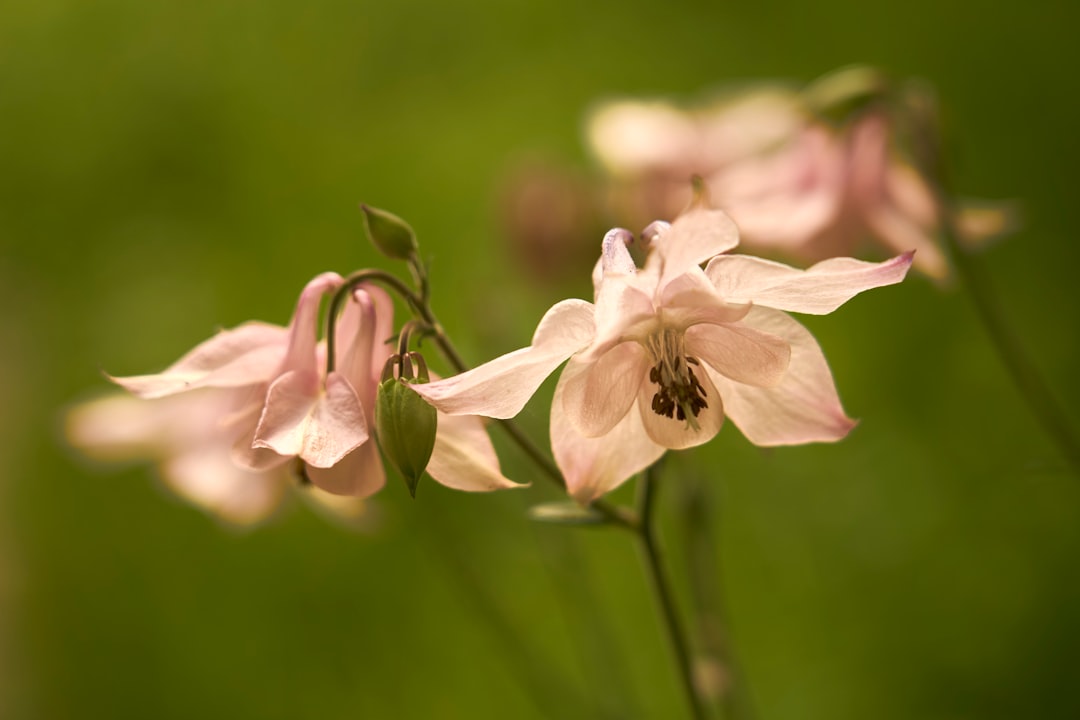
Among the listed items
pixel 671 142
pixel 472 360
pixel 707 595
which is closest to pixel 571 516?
pixel 707 595

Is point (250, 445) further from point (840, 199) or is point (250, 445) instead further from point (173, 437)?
point (840, 199)

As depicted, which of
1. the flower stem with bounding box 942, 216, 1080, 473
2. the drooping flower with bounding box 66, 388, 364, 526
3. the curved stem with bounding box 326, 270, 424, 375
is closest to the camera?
the curved stem with bounding box 326, 270, 424, 375

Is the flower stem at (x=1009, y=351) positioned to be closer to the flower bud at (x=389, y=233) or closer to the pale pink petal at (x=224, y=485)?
the flower bud at (x=389, y=233)

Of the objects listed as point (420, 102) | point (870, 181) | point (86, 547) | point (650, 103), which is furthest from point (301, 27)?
point (870, 181)

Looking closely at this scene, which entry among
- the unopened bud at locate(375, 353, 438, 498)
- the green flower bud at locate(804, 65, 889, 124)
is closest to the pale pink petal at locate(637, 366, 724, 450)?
the unopened bud at locate(375, 353, 438, 498)

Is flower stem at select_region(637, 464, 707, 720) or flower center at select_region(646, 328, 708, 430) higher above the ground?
flower center at select_region(646, 328, 708, 430)

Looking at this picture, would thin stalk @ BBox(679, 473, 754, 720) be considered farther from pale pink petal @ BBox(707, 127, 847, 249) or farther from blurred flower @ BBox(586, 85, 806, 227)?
blurred flower @ BBox(586, 85, 806, 227)
